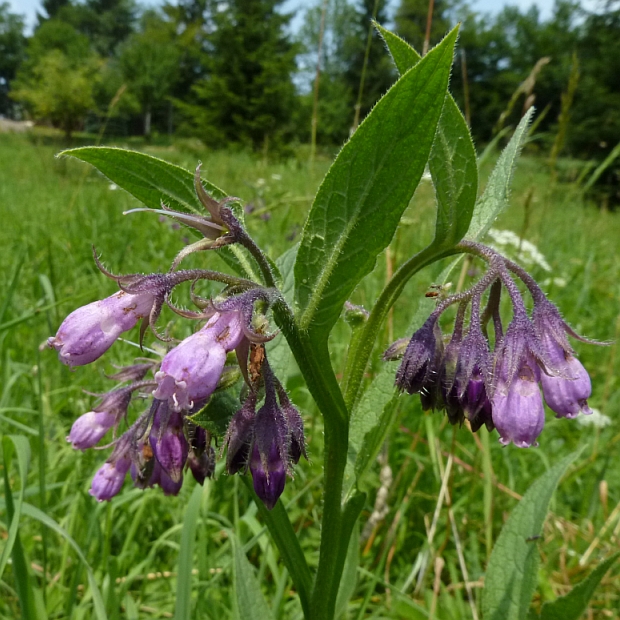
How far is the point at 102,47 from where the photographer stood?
7775cm

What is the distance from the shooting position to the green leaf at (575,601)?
4.34ft

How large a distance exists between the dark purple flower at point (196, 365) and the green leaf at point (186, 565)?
0.66 meters

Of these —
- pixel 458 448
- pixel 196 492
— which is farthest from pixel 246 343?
pixel 458 448

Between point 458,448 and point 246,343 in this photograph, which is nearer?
point 246,343

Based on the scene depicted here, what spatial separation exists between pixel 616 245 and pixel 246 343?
762 centimetres

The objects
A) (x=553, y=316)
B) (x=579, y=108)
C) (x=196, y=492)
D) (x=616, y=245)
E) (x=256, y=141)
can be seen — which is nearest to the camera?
(x=553, y=316)

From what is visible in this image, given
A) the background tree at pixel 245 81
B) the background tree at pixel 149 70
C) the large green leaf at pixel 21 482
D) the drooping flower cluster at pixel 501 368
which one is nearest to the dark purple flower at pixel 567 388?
the drooping flower cluster at pixel 501 368

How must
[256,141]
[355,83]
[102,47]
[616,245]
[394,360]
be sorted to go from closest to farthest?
[394,360] → [616,245] → [256,141] → [355,83] → [102,47]

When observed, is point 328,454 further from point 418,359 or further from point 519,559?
point 519,559

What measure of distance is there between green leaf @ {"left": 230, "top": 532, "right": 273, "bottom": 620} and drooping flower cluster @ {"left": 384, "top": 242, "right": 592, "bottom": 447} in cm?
60

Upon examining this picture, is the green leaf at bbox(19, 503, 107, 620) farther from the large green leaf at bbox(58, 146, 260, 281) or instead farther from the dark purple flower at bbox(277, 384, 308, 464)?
the large green leaf at bbox(58, 146, 260, 281)

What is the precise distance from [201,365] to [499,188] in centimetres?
78

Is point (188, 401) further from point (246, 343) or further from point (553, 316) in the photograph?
point (553, 316)

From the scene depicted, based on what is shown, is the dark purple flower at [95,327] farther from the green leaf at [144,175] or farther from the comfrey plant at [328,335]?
the green leaf at [144,175]
